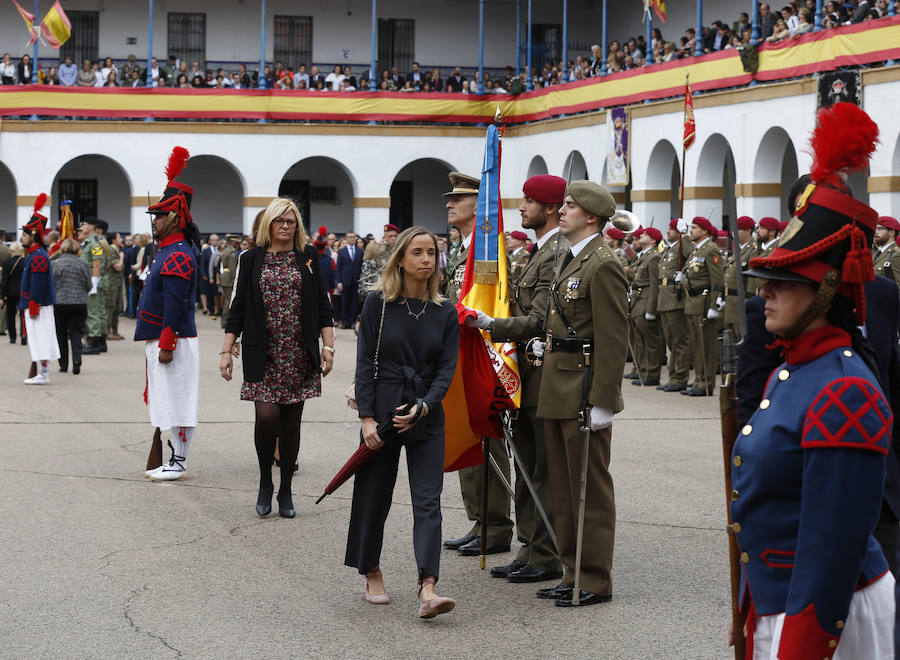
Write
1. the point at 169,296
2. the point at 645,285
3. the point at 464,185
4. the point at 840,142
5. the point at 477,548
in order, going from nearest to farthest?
the point at 840,142
the point at 477,548
the point at 464,185
the point at 169,296
the point at 645,285

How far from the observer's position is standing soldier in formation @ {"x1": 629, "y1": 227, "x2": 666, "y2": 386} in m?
16.0

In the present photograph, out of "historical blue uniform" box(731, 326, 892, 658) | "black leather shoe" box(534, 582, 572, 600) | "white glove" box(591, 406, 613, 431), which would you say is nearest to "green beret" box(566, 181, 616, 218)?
"white glove" box(591, 406, 613, 431)

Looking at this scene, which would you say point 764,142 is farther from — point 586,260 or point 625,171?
point 586,260

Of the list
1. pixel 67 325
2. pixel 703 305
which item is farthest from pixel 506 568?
pixel 67 325

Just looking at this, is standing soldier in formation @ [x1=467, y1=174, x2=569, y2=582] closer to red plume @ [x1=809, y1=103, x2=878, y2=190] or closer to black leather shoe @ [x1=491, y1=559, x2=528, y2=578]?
black leather shoe @ [x1=491, y1=559, x2=528, y2=578]

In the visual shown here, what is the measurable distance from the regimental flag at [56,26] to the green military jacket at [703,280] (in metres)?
21.5

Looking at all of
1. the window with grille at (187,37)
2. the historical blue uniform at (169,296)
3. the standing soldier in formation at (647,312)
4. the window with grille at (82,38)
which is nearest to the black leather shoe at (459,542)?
the historical blue uniform at (169,296)

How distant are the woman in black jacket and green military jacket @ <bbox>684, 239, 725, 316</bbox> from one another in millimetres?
8050

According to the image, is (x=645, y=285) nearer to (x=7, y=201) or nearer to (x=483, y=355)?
(x=483, y=355)

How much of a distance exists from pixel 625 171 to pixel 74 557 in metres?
22.6

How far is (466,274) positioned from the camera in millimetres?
6574

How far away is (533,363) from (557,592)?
1.11 m

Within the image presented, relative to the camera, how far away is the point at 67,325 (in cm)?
1625

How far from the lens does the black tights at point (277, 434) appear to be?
25.3ft
